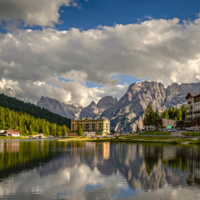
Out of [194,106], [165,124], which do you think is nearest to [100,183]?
[194,106]

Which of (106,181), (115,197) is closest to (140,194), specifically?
(115,197)

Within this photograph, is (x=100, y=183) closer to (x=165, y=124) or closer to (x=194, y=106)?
(x=194, y=106)

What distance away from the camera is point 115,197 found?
25234 mm

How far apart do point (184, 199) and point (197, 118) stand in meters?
151

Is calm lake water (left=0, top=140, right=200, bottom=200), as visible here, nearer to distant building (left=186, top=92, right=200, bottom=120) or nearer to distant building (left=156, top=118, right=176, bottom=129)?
distant building (left=186, top=92, right=200, bottom=120)

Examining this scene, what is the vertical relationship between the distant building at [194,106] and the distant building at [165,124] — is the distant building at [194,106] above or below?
above

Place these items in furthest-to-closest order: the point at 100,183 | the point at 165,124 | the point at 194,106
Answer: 1. the point at 165,124
2. the point at 194,106
3. the point at 100,183

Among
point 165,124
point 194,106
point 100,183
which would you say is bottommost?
point 100,183

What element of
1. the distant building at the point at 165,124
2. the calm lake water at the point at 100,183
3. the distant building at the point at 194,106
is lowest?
the calm lake water at the point at 100,183

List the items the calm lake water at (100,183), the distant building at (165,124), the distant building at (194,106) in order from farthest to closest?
the distant building at (165,124), the distant building at (194,106), the calm lake water at (100,183)

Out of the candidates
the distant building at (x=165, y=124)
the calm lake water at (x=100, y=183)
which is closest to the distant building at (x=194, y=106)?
the distant building at (x=165, y=124)

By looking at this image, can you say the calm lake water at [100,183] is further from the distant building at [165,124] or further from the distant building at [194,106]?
the distant building at [165,124]

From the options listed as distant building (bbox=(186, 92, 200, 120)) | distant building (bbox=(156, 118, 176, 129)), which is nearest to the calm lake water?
distant building (bbox=(186, 92, 200, 120))

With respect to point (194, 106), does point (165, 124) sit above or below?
below
